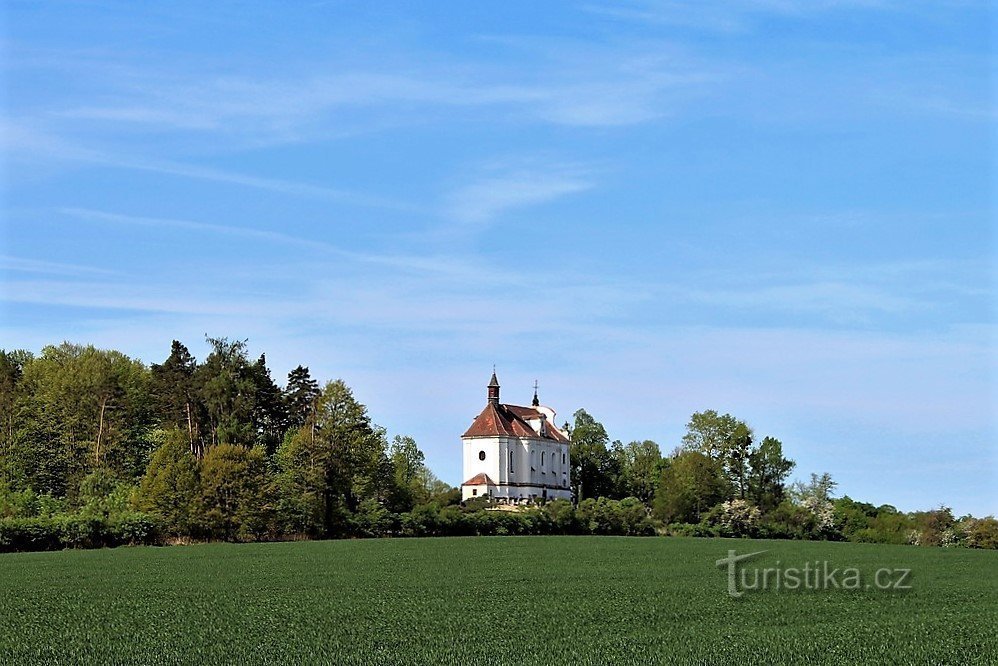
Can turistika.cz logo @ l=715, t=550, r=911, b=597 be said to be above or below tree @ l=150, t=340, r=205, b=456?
below

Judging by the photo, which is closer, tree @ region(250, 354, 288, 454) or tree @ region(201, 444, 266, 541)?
tree @ region(201, 444, 266, 541)

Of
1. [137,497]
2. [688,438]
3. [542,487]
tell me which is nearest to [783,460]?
[688,438]

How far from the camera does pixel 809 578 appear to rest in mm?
46500

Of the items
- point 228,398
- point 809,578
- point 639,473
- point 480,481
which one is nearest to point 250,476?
point 228,398

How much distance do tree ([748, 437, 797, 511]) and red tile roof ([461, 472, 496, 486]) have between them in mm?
35359

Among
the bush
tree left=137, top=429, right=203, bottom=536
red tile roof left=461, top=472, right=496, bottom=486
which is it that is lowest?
the bush

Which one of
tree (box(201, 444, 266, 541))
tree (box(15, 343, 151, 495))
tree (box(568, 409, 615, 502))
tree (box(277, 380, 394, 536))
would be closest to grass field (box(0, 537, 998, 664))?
tree (box(201, 444, 266, 541))

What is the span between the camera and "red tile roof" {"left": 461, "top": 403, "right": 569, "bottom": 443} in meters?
147

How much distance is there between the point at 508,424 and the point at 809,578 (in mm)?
104054

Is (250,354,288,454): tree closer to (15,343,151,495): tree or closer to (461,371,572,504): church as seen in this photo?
(15,343,151,495): tree

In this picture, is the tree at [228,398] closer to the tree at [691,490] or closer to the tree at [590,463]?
the tree at [691,490]

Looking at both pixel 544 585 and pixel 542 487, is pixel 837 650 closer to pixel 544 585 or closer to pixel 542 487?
pixel 544 585

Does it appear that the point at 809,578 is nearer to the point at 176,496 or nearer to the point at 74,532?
the point at 74,532

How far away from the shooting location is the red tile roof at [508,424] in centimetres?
14738
